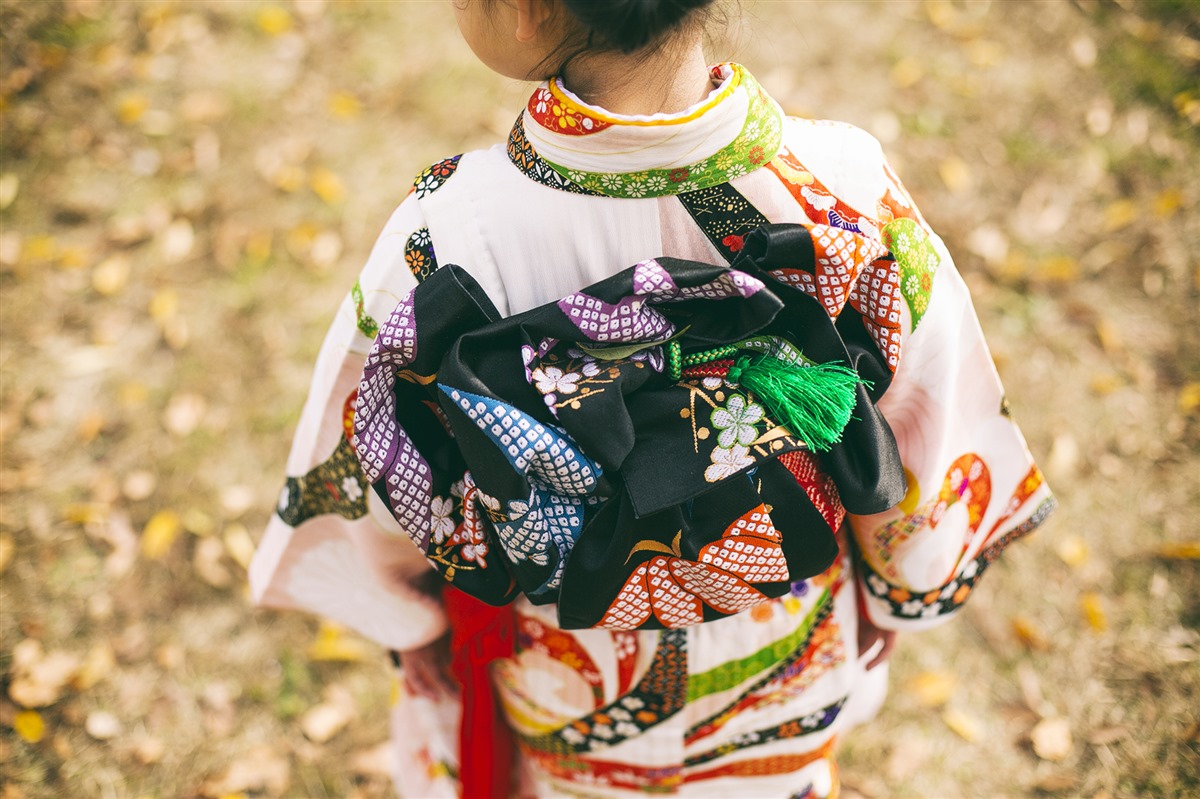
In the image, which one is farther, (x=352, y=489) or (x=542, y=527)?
(x=352, y=489)

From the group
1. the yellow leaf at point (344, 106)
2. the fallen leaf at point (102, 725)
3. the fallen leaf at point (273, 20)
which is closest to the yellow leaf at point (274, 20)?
the fallen leaf at point (273, 20)

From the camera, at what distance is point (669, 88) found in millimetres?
1084

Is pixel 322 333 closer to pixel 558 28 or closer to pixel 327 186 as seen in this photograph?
pixel 327 186

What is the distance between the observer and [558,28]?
1028mm

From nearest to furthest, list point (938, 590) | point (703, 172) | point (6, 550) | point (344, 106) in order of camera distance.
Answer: point (703, 172)
point (938, 590)
point (6, 550)
point (344, 106)

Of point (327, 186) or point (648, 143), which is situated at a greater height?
point (648, 143)

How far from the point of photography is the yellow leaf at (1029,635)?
258cm

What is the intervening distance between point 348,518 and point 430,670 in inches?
17.4

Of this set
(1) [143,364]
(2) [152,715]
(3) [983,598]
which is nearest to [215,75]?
(1) [143,364]

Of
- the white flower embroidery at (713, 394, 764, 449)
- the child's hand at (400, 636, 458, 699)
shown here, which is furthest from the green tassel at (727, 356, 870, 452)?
the child's hand at (400, 636, 458, 699)

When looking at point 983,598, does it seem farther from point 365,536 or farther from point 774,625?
point 365,536

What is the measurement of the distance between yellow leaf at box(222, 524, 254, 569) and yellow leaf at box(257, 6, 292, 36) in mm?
2404

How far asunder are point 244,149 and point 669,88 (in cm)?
307

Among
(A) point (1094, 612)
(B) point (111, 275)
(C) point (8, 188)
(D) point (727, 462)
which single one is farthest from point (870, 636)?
(C) point (8, 188)
